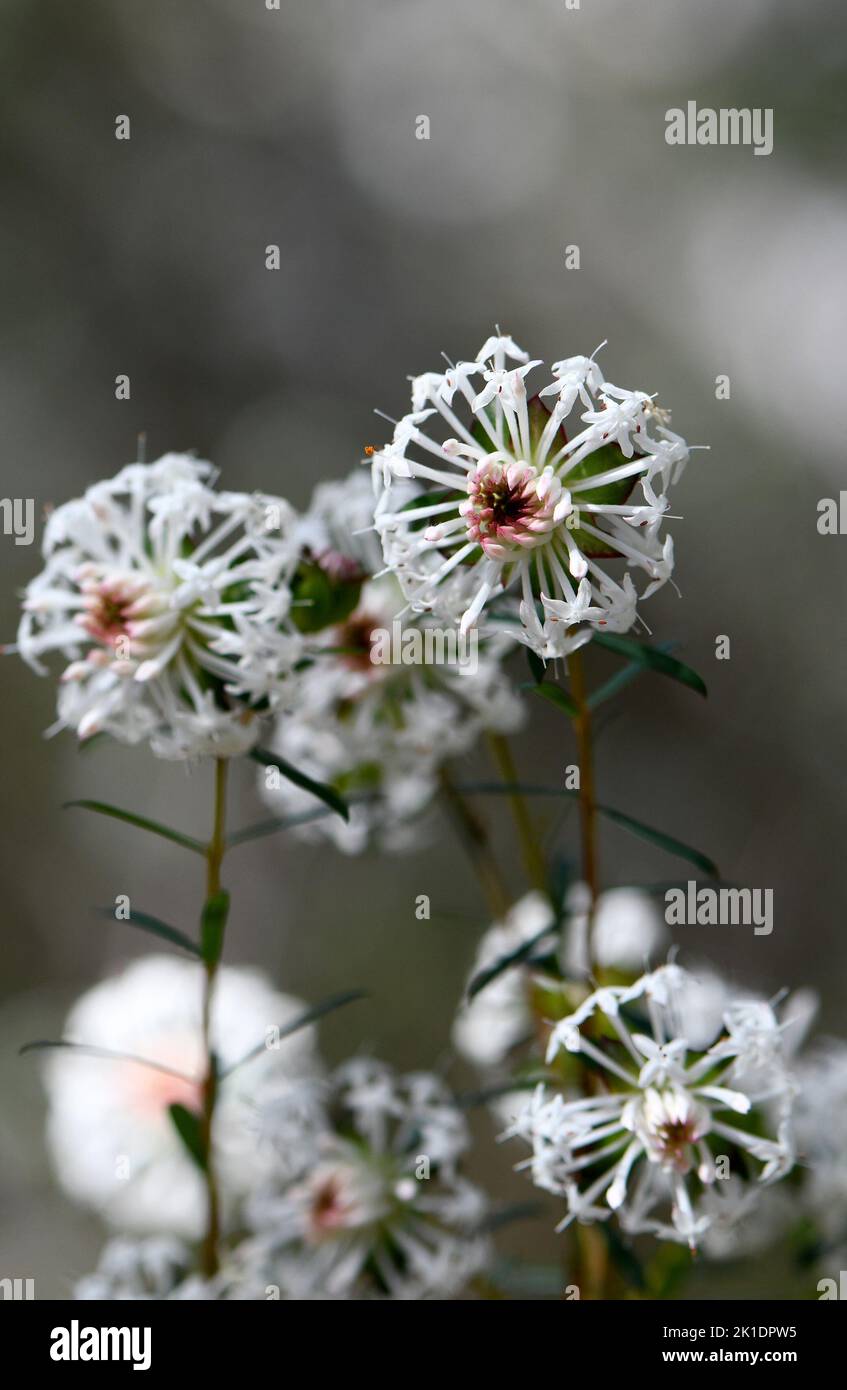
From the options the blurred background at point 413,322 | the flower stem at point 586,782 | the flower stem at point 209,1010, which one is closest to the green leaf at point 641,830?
the flower stem at point 586,782

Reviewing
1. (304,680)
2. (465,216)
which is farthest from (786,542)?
(304,680)

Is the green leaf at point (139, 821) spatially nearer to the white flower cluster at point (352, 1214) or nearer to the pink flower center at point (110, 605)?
the pink flower center at point (110, 605)

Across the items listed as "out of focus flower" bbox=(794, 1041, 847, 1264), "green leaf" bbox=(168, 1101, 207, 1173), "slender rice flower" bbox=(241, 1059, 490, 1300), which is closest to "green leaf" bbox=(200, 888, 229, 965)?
"green leaf" bbox=(168, 1101, 207, 1173)

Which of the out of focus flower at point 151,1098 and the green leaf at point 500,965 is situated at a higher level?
the green leaf at point 500,965

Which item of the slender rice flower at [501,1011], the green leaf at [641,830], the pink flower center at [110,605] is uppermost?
the pink flower center at [110,605]

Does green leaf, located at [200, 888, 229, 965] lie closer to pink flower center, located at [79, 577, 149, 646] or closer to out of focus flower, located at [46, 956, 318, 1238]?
pink flower center, located at [79, 577, 149, 646]

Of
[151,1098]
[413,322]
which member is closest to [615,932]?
[151,1098]
